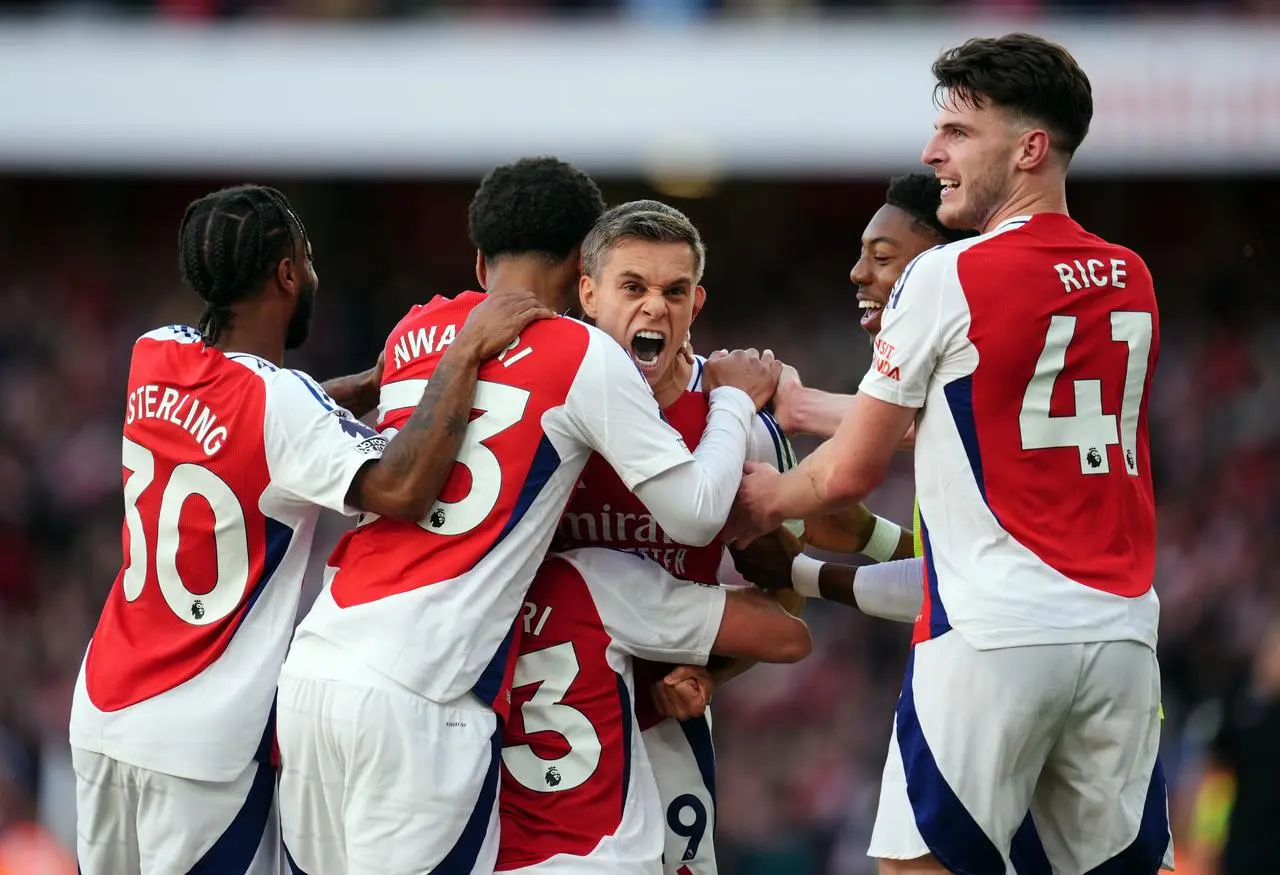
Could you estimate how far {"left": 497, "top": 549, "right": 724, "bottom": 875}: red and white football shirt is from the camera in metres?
4.27

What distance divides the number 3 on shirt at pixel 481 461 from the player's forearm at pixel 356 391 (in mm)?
1083

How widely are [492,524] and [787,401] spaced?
1.15 m

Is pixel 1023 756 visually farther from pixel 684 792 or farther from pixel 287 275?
pixel 287 275

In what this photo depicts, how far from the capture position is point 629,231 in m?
4.47

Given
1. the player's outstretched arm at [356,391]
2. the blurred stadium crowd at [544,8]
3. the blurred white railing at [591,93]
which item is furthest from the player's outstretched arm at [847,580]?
the blurred stadium crowd at [544,8]

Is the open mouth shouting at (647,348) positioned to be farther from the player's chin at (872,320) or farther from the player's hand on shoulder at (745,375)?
the player's chin at (872,320)

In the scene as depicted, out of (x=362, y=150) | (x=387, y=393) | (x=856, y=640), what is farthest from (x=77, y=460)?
(x=387, y=393)

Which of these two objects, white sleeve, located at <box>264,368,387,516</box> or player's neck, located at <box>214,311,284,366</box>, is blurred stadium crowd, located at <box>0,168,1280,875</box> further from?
player's neck, located at <box>214,311,284,366</box>

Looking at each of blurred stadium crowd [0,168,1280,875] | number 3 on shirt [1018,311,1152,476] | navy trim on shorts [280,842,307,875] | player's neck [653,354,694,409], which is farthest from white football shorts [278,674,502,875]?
blurred stadium crowd [0,168,1280,875]

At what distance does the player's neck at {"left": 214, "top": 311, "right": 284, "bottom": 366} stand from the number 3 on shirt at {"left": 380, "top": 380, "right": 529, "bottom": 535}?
722 millimetres

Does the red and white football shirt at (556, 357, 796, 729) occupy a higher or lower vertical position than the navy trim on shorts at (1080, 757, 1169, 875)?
A: higher

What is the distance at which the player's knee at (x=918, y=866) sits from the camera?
3.98 m

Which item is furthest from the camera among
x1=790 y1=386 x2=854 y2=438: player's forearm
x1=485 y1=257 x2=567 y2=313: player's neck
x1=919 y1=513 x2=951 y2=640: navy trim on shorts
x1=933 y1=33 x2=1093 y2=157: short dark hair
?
x1=790 y1=386 x2=854 y2=438: player's forearm

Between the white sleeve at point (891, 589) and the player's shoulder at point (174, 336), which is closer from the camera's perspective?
the player's shoulder at point (174, 336)
